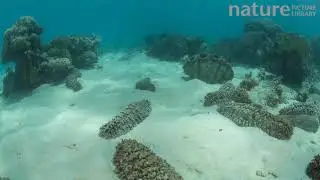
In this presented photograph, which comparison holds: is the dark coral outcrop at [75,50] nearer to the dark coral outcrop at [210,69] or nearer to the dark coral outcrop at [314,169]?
the dark coral outcrop at [210,69]

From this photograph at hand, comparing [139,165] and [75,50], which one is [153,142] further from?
[75,50]

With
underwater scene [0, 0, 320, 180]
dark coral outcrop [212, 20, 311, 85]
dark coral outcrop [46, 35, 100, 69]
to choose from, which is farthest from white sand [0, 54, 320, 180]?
dark coral outcrop [212, 20, 311, 85]

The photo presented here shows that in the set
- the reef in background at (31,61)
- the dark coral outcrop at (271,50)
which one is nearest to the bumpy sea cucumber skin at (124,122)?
the reef in background at (31,61)

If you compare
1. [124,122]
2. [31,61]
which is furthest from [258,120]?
[31,61]

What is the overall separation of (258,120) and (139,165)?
14.0 feet

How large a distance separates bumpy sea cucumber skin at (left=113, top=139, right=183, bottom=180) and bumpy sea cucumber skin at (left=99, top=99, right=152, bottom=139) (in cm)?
123

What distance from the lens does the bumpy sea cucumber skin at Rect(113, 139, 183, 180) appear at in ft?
26.6

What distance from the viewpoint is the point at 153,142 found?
400 inches

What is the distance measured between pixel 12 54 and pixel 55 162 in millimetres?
9036

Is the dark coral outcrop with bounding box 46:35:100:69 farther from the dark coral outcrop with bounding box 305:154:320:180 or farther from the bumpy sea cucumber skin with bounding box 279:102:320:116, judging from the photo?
the dark coral outcrop with bounding box 305:154:320:180

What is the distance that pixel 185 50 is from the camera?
22.5m

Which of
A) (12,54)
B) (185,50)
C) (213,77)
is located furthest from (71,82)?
(185,50)

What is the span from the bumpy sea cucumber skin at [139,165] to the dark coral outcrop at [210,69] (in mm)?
7498

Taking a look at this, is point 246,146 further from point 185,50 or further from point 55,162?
point 185,50
